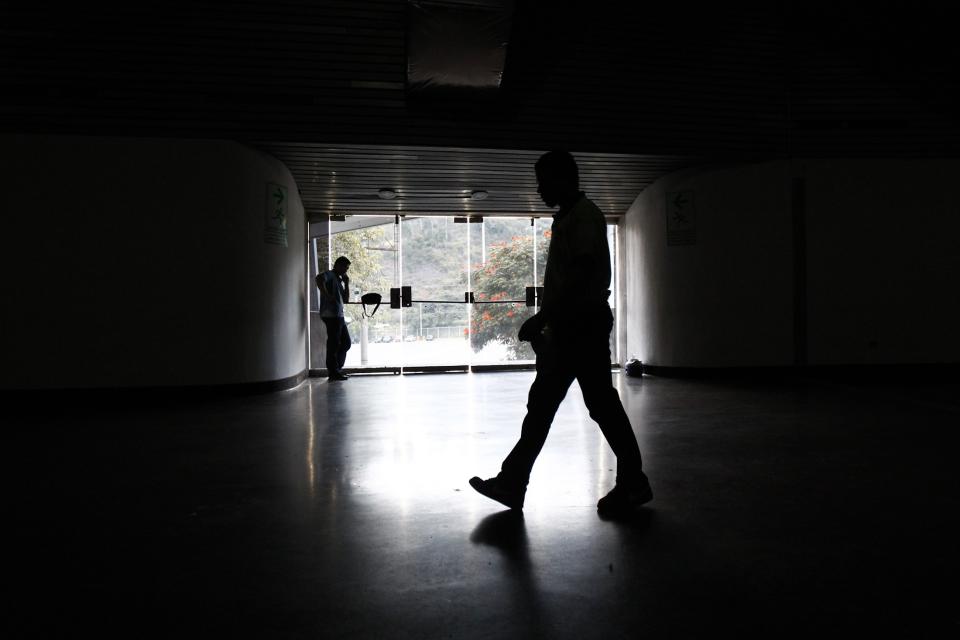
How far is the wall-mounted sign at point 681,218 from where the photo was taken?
27.1ft

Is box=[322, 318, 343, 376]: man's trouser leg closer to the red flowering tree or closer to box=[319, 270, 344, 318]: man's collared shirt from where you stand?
box=[319, 270, 344, 318]: man's collared shirt

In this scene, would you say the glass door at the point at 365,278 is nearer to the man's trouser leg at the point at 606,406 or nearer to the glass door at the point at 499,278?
the glass door at the point at 499,278

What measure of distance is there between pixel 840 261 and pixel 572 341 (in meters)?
6.72

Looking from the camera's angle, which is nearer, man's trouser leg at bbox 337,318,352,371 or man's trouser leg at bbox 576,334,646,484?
man's trouser leg at bbox 576,334,646,484

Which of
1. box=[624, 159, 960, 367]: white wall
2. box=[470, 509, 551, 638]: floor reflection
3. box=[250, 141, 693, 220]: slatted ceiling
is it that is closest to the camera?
box=[470, 509, 551, 638]: floor reflection

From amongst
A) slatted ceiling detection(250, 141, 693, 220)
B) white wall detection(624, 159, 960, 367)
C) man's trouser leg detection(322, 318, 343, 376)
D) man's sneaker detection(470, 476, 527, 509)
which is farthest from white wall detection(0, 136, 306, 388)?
white wall detection(624, 159, 960, 367)

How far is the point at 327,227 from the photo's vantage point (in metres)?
10.3

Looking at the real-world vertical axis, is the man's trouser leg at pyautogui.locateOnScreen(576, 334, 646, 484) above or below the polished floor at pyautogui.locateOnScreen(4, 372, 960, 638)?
above

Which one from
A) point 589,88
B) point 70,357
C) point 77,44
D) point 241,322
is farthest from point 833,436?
point 77,44

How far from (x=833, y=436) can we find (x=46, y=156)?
24.0 ft

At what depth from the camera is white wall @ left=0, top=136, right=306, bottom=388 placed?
20.2 feet

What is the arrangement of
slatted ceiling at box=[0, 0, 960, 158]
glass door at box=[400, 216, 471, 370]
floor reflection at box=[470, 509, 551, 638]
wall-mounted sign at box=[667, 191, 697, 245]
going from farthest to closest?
glass door at box=[400, 216, 471, 370] → wall-mounted sign at box=[667, 191, 697, 245] → slatted ceiling at box=[0, 0, 960, 158] → floor reflection at box=[470, 509, 551, 638]

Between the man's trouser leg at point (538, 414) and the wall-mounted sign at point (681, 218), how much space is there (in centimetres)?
621

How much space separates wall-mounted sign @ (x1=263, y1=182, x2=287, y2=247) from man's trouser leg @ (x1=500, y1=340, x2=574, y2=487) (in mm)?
5258
